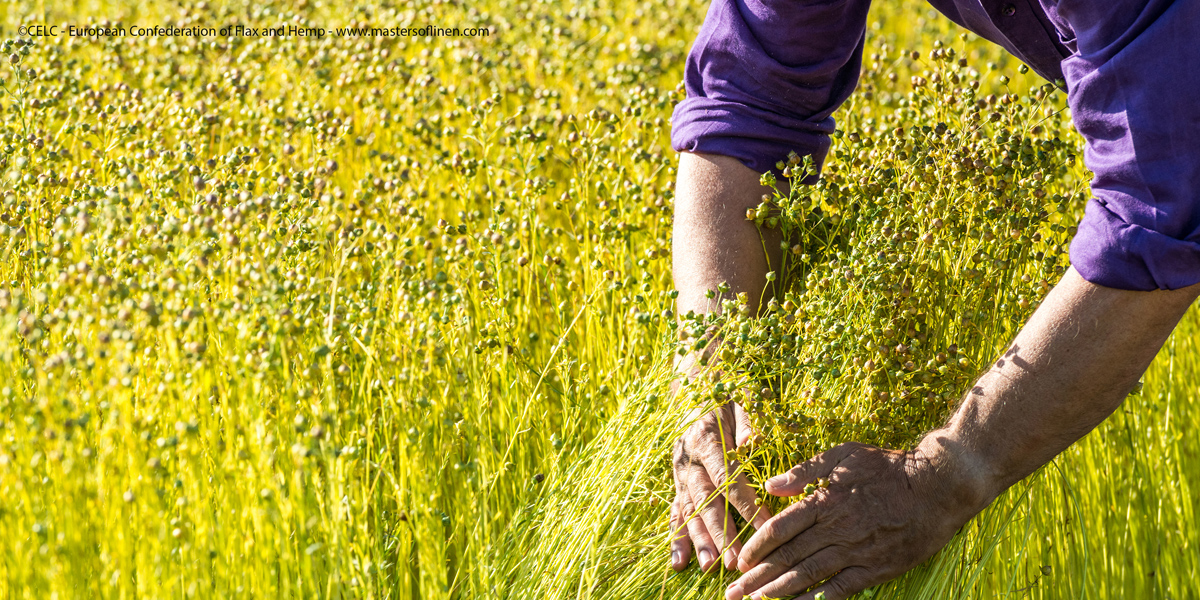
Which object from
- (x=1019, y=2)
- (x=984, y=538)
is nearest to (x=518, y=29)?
(x=1019, y=2)

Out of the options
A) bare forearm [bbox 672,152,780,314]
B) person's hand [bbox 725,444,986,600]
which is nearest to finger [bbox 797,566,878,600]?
person's hand [bbox 725,444,986,600]

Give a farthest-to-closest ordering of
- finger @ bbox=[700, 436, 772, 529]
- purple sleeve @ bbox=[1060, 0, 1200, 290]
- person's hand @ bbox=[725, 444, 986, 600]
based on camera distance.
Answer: finger @ bbox=[700, 436, 772, 529]
person's hand @ bbox=[725, 444, 986, 600]
purple sleeve @ bbox=[1060, 0, 1200, 290]

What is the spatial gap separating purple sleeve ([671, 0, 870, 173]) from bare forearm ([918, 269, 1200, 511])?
646mm

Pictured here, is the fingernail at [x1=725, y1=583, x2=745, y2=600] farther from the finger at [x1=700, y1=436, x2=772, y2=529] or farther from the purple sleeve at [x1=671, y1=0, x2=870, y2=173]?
the purple sleeve at [x1=671, y1=0, x2=870, y2=173]

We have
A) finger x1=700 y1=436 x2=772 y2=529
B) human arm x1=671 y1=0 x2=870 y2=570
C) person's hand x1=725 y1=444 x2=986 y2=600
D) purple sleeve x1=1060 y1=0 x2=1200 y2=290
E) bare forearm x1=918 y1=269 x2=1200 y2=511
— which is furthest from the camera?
human arm x1=671 y1=0 x2=870 y2=570

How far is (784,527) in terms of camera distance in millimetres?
1517

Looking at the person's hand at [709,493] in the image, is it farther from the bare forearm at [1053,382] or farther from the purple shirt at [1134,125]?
the purple shirt at [1134,125]

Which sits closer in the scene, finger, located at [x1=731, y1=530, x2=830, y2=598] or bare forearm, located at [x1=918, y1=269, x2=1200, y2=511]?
bare forearm, located at [x1=918, y1=269, x2=1200, y2=511]

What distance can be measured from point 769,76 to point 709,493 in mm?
827

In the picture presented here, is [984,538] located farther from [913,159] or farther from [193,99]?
[193,99]

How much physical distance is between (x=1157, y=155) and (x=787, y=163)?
73 cm

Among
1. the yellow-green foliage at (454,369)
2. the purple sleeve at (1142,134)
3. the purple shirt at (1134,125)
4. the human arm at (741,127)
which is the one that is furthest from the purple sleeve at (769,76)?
the purple sleeve at (1142,134)

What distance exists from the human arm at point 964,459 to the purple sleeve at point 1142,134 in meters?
0.08

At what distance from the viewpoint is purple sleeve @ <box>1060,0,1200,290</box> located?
1.24 m
